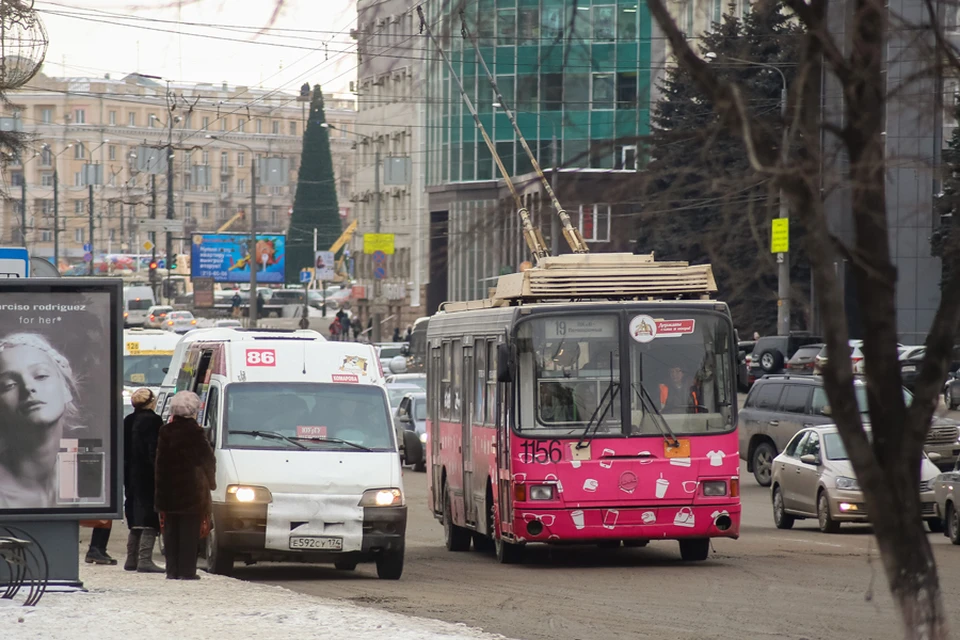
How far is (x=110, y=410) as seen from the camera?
40.1ft

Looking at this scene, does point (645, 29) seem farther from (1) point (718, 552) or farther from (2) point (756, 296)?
(2) point (756, 296)

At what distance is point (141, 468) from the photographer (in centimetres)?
1439

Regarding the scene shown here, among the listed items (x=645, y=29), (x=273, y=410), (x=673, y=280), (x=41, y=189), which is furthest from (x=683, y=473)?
(x=41, y=189)

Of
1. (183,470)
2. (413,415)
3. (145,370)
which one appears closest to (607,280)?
(183,470)

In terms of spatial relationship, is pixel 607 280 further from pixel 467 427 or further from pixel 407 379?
pixel 407 379

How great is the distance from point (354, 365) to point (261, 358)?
0.88 meters

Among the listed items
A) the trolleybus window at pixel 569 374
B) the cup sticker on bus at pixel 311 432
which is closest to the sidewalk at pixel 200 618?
the cup sticker on bus at pixel 311 432

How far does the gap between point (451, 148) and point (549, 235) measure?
67.3 m

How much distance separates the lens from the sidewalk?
9.91 metres

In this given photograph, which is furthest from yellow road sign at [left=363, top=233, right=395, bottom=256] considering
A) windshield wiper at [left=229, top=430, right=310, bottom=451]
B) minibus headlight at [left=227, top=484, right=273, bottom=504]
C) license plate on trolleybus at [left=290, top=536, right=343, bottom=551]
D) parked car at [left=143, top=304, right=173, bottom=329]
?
license plate on trolleybus at [left=290, top=536, right=343, bottom=551]

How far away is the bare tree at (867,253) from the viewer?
4.70 m

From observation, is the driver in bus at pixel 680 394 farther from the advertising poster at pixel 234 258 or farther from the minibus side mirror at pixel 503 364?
the advertising poster at pixel 234 258

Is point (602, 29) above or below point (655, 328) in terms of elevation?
above

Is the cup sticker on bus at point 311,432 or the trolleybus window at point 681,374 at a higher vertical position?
the trolleybus window at point 681,374
